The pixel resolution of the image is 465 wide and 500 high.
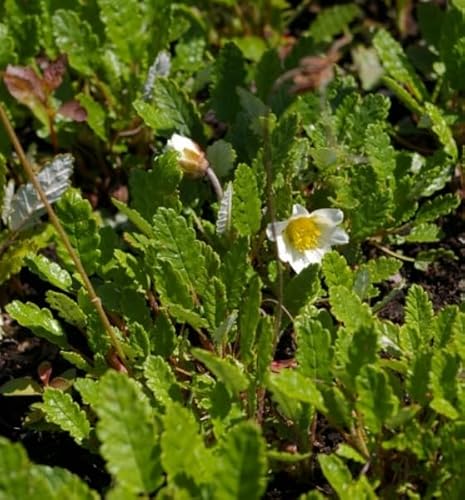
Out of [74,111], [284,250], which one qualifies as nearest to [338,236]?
[284,250]

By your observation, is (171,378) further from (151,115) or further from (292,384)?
(151,115)

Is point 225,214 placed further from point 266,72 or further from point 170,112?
point 266,72

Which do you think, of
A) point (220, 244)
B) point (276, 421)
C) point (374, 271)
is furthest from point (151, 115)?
point (276, 421)

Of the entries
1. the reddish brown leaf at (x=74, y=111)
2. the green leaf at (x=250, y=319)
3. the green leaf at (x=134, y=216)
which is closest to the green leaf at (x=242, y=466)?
the green leaf at (x=250, y=319)

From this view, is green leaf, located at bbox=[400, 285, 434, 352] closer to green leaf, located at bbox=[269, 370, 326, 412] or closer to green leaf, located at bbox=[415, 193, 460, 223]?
green leaf, located at bbox=[269, 370, 326, 412]

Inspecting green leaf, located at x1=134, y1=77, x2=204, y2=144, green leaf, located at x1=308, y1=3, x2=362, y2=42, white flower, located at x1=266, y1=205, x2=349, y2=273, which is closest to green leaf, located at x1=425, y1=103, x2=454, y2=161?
white flower, located at x1=266, y1=205, x2=349, y2=273

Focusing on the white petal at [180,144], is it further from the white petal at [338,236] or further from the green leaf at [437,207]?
the green leaf at [437,207]
